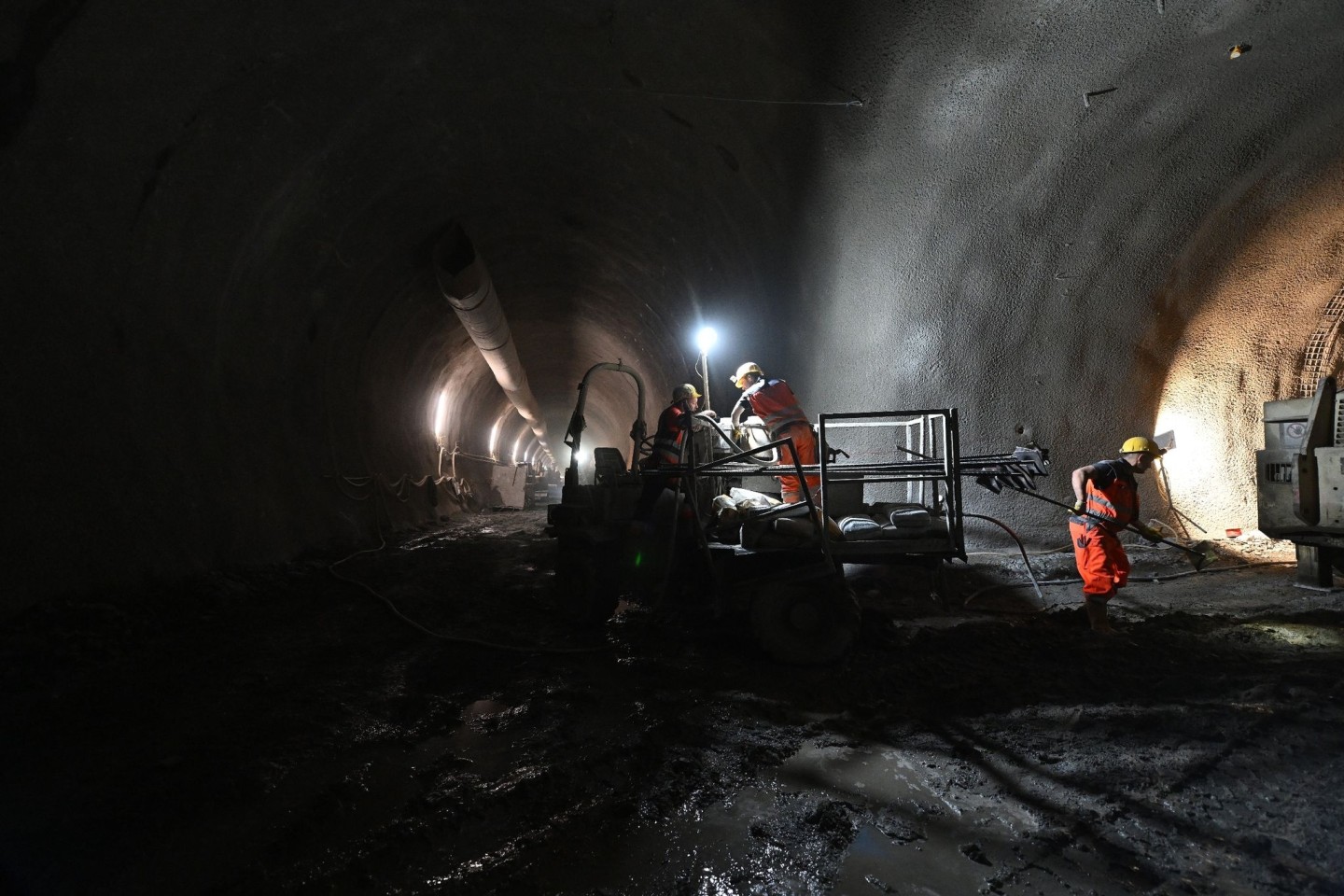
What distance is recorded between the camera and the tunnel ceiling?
470 centimetres

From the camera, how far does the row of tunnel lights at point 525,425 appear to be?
9008 millimetres

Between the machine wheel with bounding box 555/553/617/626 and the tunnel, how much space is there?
0.40m

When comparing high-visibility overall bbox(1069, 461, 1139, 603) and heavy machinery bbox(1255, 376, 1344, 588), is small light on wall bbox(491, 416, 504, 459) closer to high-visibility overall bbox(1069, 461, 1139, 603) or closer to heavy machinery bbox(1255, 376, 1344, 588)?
high-visibility overall bbox(1069, 461, 1139, 603)

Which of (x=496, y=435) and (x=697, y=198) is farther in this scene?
(x=496, y=435)

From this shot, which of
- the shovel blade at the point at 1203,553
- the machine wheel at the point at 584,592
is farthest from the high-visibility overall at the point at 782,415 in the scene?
the shovel blade at the point at 1203,553

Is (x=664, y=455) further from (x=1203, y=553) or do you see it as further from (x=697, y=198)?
(x=1203, y=553)

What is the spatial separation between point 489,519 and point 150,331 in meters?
10.3

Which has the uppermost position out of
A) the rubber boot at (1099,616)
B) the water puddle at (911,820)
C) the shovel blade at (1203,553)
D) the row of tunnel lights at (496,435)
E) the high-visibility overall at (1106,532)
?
the row of tunnel lights at (496,435)

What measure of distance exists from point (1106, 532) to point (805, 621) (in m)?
2.16

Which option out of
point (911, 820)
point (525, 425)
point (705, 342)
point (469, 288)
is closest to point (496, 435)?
point (525, 425)

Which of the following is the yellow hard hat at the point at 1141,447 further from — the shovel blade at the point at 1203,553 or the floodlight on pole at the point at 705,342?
the floodlight on pole at the point at 705,342

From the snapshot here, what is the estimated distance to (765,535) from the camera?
4.18 meters

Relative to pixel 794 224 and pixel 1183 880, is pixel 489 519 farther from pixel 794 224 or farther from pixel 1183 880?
pixel 1183 880

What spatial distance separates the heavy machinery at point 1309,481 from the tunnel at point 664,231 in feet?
1.45
